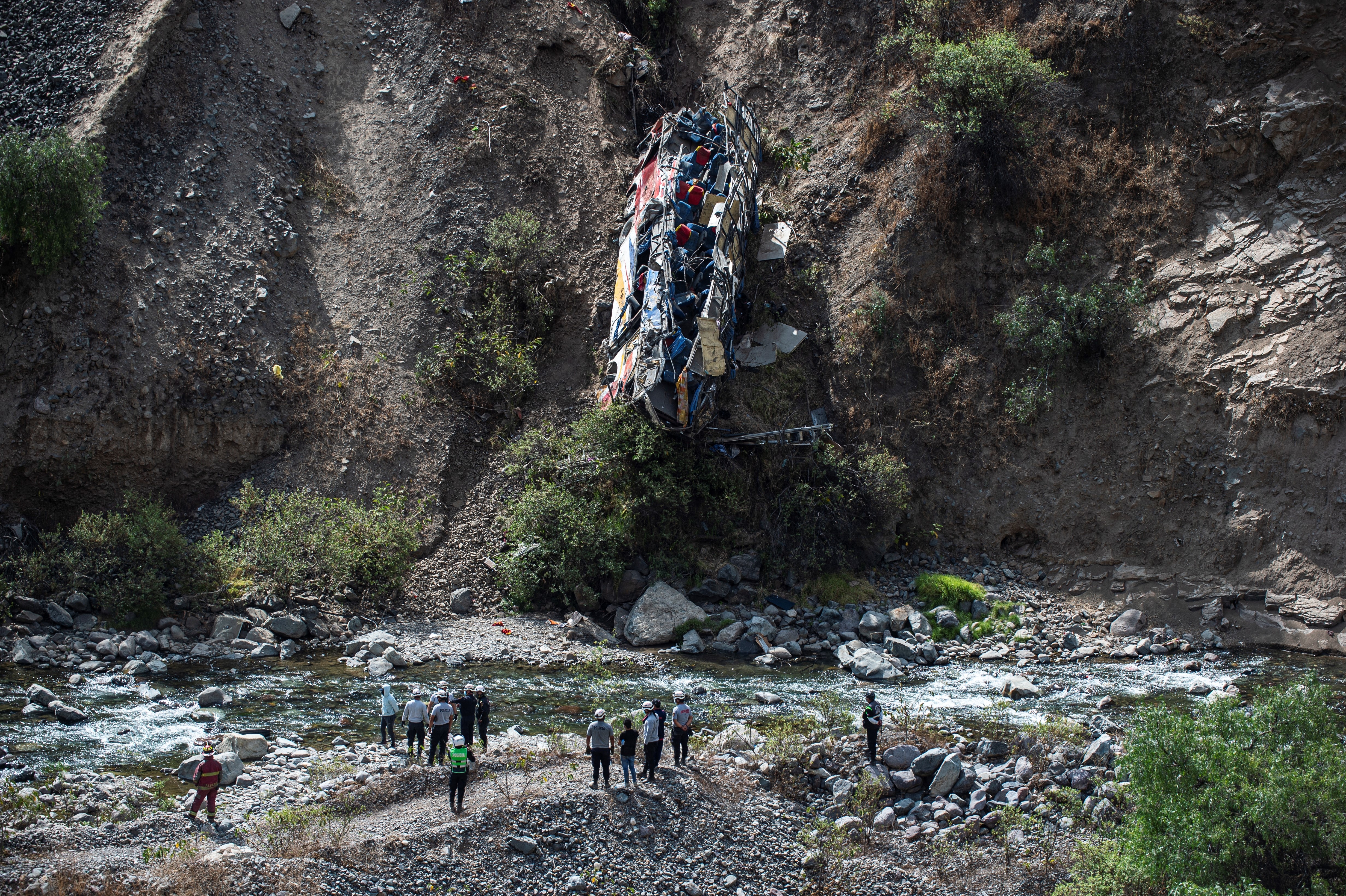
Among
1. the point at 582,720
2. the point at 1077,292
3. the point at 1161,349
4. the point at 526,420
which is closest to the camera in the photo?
the point at 582,720

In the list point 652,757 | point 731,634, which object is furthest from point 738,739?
point 731,634

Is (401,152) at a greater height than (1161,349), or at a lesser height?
greater

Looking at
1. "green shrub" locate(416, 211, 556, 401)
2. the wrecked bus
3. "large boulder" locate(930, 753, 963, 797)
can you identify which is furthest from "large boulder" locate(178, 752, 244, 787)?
"green shrub" locate(416, 211, 556, 401)

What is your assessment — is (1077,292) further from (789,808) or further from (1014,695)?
(789,808)

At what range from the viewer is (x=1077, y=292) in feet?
73.2

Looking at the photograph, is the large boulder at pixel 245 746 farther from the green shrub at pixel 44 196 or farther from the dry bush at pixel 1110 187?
the dry bush at pixel 1110 187

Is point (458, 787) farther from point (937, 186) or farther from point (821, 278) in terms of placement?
point (937, 186)

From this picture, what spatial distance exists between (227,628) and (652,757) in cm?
1076

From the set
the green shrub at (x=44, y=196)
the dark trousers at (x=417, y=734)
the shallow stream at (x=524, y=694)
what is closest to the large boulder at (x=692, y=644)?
the shallow stream at (x=524, y=694)

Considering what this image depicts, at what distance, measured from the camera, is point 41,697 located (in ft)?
47.3

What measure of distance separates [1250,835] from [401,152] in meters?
26.1

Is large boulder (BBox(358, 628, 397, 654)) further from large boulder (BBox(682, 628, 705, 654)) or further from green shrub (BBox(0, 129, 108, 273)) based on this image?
green shrub (BBox(0, 129, 108, 273))

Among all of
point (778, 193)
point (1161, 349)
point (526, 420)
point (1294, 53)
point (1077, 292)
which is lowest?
point (526, 420)

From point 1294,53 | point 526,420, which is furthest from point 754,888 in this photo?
point 1294,53
